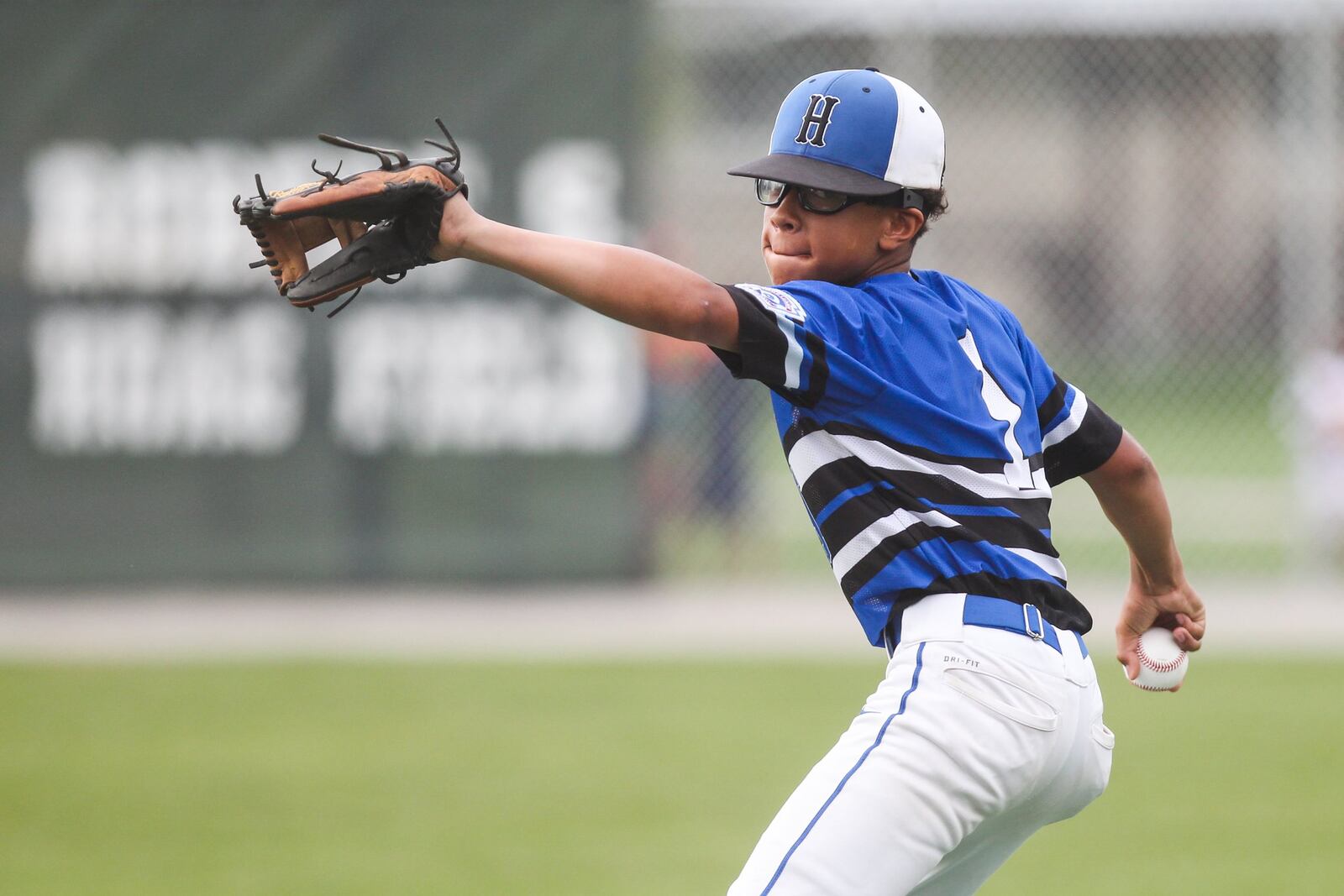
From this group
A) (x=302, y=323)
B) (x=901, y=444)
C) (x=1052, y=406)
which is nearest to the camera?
(x=901, y=444)

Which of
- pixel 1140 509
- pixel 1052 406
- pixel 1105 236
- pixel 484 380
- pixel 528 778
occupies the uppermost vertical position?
pixel 1105 236

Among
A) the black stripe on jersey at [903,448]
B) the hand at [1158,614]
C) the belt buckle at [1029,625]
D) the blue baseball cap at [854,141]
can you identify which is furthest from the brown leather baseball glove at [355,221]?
the hand at [1158,614]

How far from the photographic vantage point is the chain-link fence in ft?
35.3

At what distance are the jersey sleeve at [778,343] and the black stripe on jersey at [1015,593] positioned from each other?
16.0 inches

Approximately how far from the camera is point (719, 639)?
9227 millimetres

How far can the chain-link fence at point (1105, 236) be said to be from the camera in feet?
35.3

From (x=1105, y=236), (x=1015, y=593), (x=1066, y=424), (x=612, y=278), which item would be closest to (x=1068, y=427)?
(x=1066, y=424)

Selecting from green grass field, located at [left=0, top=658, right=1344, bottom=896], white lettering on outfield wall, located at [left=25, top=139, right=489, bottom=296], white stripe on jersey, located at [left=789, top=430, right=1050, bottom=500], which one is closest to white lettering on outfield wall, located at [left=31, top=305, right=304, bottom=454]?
white lettering on outfield wall, located at [left=25, top=139, right=489, bottom=296]

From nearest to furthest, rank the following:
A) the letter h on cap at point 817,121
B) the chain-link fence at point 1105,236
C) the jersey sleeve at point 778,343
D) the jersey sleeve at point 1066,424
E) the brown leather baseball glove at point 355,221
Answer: the brown leather baseball glove at point 355,221
the jersey sleeve at point 778,343
the letter h on cap at point 817,121
the jersey sleeve at point 1066,424
the chain-link fence at point 1105,236

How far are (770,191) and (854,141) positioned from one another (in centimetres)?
19

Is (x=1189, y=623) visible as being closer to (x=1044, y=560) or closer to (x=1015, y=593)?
(x=1044, y=560)

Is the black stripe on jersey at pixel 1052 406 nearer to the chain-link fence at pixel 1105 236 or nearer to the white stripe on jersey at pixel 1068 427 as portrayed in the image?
the white stripe on jersey at pixel 1068 427

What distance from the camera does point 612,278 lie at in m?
2.58

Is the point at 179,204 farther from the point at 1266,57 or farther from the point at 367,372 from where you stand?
the point at 1266,57
